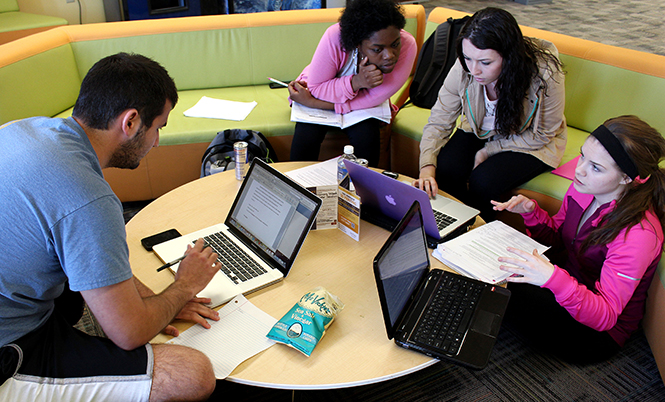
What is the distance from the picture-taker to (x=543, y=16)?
6.55 meters

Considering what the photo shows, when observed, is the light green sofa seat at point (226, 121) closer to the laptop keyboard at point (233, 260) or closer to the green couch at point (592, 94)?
the green couch at point (592, 94)

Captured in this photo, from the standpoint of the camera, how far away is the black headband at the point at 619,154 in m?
1.51

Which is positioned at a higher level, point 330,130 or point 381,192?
point 381,192

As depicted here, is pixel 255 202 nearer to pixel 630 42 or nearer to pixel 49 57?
pixel 49 57

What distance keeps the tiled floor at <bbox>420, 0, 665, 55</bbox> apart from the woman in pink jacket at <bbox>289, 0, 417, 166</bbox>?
4183 millimetres

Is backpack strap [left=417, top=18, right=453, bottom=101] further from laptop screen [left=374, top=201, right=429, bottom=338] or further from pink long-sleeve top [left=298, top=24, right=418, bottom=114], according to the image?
laptop screen [left=374, top=201, right=429, bottom=338]

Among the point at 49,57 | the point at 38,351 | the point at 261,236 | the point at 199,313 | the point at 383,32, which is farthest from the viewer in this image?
the point at 49,57

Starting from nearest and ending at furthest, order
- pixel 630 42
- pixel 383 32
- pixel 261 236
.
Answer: pixel 261 236
pixel 383 32
pixel 630 42

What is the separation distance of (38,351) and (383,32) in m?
1.86

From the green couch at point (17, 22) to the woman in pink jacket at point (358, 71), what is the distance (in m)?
2.58

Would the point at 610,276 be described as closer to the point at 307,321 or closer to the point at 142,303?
the point at 307,321

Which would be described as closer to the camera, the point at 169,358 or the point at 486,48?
the point at 169,358

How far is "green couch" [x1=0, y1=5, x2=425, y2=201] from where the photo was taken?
2672 mm

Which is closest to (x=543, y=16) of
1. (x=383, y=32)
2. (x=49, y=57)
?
(x=383, y=32)
